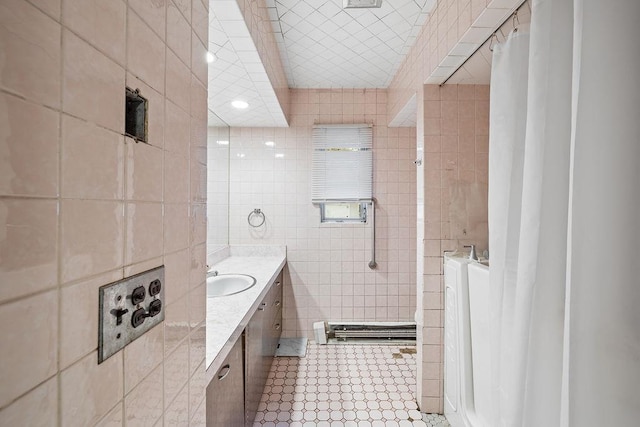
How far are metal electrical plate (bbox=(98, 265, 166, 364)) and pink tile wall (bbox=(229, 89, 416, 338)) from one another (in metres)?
2.21

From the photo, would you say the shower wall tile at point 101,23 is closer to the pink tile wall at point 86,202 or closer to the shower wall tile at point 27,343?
the pink tile wall at point 86,202

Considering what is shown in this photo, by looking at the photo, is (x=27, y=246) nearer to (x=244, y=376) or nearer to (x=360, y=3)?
(x=244, y=376)

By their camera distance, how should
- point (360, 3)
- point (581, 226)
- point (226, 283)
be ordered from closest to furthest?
point (581, 226) < point (360, 3) < point (226, 283)

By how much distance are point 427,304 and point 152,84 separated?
1844 mm

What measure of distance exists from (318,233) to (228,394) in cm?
178

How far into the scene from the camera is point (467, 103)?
5.89 feet

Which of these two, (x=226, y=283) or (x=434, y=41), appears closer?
(x=434, y=41)

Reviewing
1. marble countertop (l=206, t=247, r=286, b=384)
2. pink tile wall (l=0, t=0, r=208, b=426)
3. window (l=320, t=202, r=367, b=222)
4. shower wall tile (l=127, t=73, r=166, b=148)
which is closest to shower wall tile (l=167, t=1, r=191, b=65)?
pink tile wall (l=0, t=0, r=208, b=426)

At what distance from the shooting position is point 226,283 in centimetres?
212

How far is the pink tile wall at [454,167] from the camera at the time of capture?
180 centimetres

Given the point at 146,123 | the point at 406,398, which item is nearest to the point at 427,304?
the point at 406,398

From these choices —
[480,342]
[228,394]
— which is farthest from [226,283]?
[480,342]

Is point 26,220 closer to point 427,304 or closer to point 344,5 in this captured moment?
point 344,5

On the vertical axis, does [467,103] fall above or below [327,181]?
above
